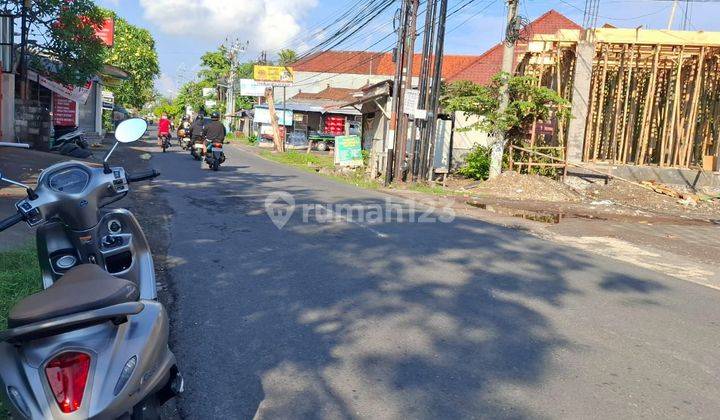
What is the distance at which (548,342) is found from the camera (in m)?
4.80

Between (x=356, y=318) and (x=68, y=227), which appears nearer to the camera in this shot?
(x=68, y=227)

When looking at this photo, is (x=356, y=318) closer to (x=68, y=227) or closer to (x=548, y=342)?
(x=548, y=342)

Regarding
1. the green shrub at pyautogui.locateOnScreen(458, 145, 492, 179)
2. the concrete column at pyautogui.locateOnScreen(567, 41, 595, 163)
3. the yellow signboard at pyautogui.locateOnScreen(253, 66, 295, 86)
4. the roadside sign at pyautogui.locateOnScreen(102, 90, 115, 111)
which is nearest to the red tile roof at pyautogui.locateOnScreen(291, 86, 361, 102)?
the yellow signboard at pyautogui.locateOnScreen(253, 66, 295, 86)

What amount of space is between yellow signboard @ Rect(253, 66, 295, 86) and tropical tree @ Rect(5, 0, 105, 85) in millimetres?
22294

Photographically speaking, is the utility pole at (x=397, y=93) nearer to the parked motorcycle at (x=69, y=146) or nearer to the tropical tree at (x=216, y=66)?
the parked motorcycle at (x=69, y=146)

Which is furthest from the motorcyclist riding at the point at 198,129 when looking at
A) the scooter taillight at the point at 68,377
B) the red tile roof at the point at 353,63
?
the red tile roof at the point at 353,63

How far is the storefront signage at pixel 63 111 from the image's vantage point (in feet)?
79.6

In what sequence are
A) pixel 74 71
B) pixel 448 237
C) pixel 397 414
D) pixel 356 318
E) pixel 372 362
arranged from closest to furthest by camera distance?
pixel 397 414 < pixel 372 362 < pixel 356 318 < pixel 448 237 < pixel 74 71

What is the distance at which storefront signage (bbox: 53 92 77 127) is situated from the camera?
24.3m

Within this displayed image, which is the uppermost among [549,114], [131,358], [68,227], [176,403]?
[549,114]

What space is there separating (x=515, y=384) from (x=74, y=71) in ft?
52.3

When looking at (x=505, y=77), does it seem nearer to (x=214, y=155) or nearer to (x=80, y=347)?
(x=214, y=155)

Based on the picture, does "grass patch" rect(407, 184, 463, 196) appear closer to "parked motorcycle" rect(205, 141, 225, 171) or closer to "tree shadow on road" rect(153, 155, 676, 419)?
"parked motorcycle" rect(205, 141, 225, 171)

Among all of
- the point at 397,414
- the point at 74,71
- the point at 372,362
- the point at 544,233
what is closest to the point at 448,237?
the point at 544,233
